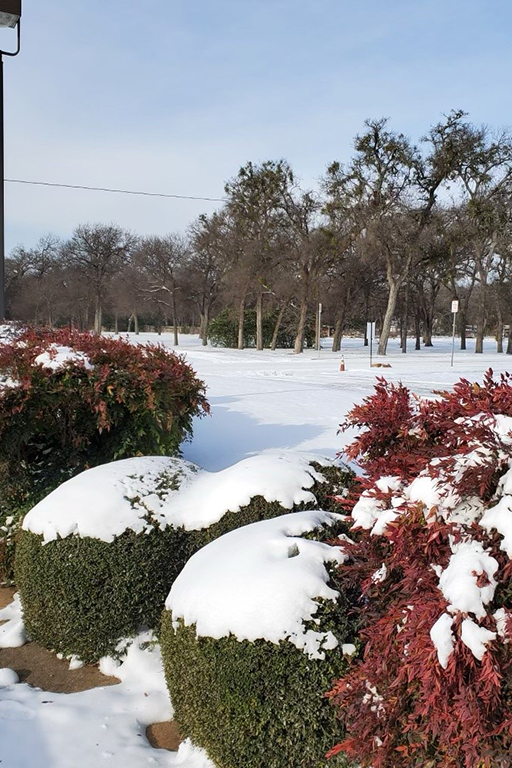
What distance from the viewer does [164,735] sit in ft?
9.05

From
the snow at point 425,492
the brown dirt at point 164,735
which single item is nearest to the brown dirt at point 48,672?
the brown dirt at point 164,735

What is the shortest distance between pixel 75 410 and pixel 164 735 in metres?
2.56

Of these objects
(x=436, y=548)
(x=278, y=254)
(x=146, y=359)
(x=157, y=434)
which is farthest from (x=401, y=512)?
(x=278, y=254)

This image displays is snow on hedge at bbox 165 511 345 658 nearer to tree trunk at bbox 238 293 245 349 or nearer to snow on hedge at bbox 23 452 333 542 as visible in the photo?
snow on hedge at bbox 23 452 333 542

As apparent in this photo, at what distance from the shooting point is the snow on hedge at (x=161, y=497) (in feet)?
10.9

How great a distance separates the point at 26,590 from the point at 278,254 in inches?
1177

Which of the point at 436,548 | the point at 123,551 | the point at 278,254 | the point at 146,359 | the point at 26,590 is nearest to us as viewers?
the point at 436,548

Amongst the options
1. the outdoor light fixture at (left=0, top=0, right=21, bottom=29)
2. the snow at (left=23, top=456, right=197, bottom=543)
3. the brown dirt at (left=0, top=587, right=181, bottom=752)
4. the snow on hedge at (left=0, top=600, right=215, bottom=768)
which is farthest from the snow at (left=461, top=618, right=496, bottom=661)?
the outdoor light fixture at (left=0, top=0, right=21, bottom=29)

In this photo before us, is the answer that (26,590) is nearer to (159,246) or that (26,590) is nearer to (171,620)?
(171,620)

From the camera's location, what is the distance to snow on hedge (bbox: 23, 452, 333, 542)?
3.33 meters

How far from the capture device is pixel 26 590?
3.50 metres

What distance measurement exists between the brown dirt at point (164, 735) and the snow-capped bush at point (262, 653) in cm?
28

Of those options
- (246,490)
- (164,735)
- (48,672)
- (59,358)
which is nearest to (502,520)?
(246,490)

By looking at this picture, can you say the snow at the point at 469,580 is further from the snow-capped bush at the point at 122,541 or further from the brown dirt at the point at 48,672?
the brown dirt at the point at 48,672
